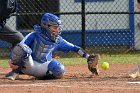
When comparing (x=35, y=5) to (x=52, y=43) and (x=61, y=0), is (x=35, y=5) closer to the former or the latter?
(x=61, y=0)

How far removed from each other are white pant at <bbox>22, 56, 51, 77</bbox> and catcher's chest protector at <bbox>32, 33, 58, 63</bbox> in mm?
69

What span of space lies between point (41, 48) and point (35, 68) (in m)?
0.33

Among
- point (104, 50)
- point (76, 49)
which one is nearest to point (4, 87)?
point (76, 49)

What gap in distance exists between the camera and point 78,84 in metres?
7.58

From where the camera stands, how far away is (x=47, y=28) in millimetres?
8367

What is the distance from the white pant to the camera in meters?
8.32

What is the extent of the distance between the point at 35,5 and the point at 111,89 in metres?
10.7

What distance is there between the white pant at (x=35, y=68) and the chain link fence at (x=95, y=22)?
854 centimetres

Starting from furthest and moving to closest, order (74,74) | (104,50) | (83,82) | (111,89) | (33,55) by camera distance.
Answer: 1. (104,50)
2. (74,74)
3. (33,55)
4. (83,82)
5. (111,89)

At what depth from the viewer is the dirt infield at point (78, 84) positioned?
6.85m

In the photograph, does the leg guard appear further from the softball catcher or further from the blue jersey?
the blue jersey

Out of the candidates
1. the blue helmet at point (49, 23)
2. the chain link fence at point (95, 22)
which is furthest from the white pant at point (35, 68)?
the chain link fence at point (95, 22)

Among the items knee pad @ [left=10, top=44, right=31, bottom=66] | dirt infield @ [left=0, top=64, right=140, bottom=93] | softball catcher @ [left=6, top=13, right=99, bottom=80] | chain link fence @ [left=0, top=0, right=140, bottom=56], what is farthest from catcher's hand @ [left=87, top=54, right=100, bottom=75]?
chain link fence @ [left=0, top=0, right=140, bottom=56]

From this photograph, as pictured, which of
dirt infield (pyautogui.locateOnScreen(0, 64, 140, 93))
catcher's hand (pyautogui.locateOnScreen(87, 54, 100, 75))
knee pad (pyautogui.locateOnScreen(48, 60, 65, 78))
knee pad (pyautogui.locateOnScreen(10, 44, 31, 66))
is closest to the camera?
dirt infield (pyautogui.locateOnScreen(0, 64, 140, 93))
